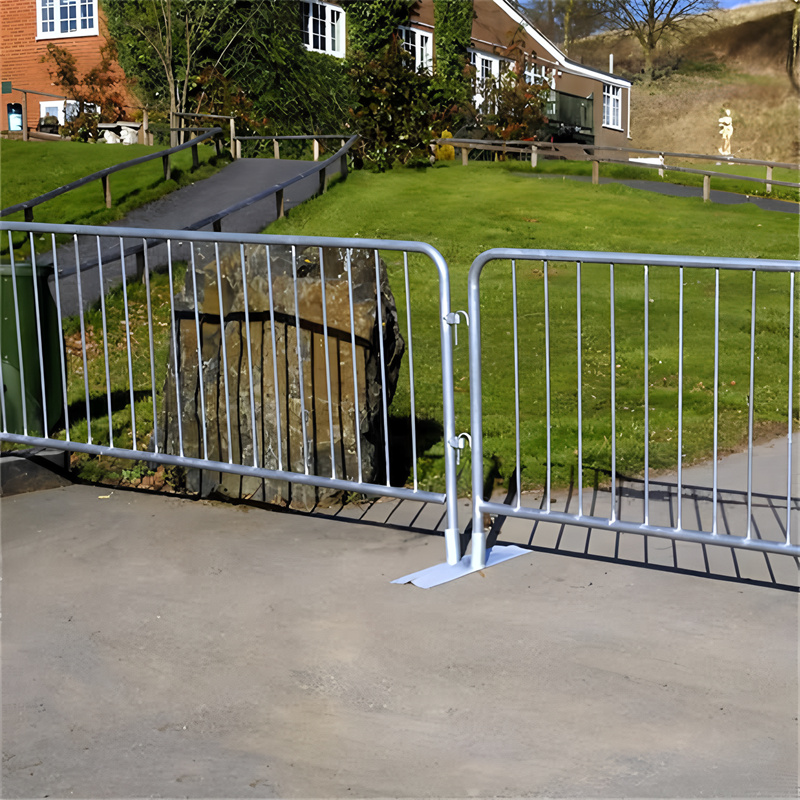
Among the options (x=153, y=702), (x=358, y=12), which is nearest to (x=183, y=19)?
(x=358, y=12)

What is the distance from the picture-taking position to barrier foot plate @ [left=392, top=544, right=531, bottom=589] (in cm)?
433

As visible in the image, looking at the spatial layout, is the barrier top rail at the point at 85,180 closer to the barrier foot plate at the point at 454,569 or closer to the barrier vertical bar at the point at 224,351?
the barrier vertical bar at the point at 224,351

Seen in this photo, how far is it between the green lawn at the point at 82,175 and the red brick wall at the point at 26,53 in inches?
232

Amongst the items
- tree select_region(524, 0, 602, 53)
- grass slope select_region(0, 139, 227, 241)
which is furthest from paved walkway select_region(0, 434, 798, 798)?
tree select_region(524, 0, 602, 53)

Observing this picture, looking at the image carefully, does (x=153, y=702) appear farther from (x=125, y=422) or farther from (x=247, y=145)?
(x=247, y=145)

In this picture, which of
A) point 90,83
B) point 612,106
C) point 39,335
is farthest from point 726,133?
point 39,335

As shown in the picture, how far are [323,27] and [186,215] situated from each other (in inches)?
685

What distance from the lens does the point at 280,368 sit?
5.30 metres

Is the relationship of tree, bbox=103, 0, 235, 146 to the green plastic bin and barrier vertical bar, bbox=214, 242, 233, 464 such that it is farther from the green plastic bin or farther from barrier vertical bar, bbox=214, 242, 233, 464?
barrier vertical bar, bbox=214, 242, 233, 464

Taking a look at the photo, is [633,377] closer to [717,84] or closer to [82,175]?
[82,175]

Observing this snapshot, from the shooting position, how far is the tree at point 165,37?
25138mm

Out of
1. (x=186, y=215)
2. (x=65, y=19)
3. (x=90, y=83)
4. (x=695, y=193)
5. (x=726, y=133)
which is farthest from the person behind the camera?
(x=726, y=133)

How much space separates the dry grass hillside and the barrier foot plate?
5353 cm

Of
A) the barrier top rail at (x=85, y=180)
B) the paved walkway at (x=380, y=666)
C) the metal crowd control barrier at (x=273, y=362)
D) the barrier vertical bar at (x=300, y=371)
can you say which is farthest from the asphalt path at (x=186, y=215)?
the paved walkway at (x=380, y=666)
